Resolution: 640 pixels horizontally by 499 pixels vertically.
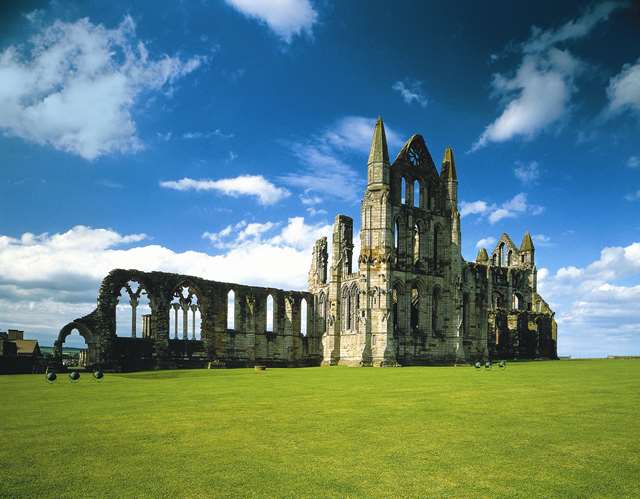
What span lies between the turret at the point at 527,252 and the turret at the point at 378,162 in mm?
25860

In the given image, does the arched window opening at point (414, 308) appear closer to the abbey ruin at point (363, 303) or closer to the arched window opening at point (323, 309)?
the abbey ruin at point (363, 303)

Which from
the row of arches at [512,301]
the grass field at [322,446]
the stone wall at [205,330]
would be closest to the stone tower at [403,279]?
the stone wall at [205,330]

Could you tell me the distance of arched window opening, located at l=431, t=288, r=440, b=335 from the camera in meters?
44.4

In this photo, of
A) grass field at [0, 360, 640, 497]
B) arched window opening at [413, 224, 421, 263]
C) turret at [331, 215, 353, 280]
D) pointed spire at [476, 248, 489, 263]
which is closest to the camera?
grass field at [0, 360, 640, 497]

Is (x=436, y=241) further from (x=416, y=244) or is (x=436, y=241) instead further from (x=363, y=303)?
(x=363, y=303)

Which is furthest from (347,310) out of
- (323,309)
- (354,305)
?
(323,309)

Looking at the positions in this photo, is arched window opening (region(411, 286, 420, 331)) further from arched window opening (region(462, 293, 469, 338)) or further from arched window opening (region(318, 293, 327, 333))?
arched window opening (region(318, 293, 327, 333))

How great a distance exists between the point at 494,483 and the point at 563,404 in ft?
25.9

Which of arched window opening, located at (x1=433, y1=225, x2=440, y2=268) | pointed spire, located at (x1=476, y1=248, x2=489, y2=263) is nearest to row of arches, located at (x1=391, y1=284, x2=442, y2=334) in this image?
arched window opening, located at (x1=433, y1=225, x2=440, y2=268)

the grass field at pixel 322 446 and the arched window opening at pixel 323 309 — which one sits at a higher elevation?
the arched window opening at pixel 323 309

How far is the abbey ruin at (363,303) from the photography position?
36406mm

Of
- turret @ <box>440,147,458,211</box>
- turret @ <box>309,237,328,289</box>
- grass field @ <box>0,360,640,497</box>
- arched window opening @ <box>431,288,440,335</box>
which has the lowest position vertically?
grass field @ <box>0,360,640,497</box>

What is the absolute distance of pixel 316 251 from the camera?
156 feet

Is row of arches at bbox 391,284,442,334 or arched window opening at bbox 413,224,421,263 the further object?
arched window opening at bbox 413,224,421,263
